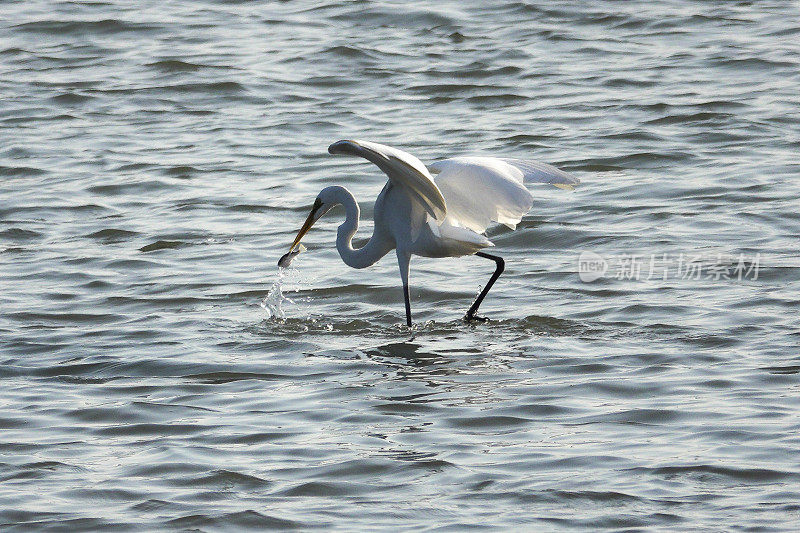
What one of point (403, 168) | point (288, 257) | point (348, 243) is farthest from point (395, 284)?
point (403, 168)

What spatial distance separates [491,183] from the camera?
7.72 m

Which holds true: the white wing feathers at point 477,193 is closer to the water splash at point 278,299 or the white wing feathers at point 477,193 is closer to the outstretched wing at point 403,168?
the outstretched wing at point 403,168

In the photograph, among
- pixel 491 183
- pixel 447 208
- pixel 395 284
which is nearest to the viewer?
pixel 491 183

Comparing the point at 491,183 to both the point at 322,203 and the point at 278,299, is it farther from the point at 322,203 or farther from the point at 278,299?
the point at 278,299

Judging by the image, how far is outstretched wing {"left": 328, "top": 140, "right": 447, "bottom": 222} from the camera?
6.77 meters

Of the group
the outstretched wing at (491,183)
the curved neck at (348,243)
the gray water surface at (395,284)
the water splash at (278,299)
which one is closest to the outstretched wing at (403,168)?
the outstretched wing at (491,183)

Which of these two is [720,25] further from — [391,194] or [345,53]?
[391,194]

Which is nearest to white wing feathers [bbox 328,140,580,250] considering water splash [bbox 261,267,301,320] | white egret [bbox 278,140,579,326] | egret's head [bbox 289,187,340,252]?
white egret [bbox 278,140,579,326]

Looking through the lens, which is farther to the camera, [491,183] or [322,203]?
[322,203]

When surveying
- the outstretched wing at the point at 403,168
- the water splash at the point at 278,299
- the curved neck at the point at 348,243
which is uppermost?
the outstretched wing at the point at 403,168

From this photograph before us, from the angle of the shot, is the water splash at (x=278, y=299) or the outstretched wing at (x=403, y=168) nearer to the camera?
the outstretched wing at (x=403, y=168)

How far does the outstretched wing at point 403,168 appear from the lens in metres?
6.77

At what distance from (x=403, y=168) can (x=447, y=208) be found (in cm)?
116

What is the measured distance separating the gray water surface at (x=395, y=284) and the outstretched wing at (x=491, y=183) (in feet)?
2.01
